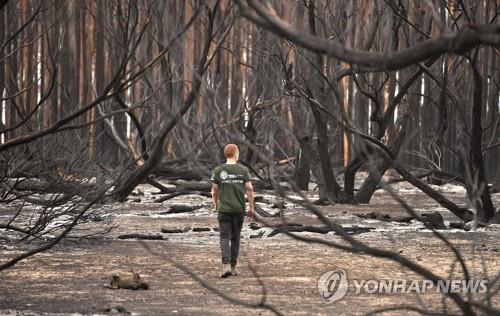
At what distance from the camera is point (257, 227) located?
44.6 feet

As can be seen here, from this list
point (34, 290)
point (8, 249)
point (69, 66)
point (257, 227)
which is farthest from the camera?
point (69, 66)

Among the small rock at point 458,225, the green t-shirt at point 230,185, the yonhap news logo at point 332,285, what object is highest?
the green t-shirt at point 230,185

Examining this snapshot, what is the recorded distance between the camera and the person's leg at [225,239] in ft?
28.8

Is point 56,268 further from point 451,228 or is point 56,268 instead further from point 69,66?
point 69,66

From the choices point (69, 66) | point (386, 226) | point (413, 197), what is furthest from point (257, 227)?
point (69, 66)

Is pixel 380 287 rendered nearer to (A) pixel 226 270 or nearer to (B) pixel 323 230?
(A) pixel 226 270

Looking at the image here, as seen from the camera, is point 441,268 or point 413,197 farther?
point 413,197

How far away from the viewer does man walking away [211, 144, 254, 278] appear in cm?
878

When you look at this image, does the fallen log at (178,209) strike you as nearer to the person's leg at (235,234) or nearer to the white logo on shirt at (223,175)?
the person's leg at (235,234)

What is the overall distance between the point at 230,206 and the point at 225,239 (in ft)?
0.93

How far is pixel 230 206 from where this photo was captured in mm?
8836

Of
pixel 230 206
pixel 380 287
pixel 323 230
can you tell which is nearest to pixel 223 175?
pixel 230 206

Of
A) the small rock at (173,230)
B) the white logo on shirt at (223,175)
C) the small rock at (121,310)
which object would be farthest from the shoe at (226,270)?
the small rock at (173,230)

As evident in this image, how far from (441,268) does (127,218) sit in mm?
6817
